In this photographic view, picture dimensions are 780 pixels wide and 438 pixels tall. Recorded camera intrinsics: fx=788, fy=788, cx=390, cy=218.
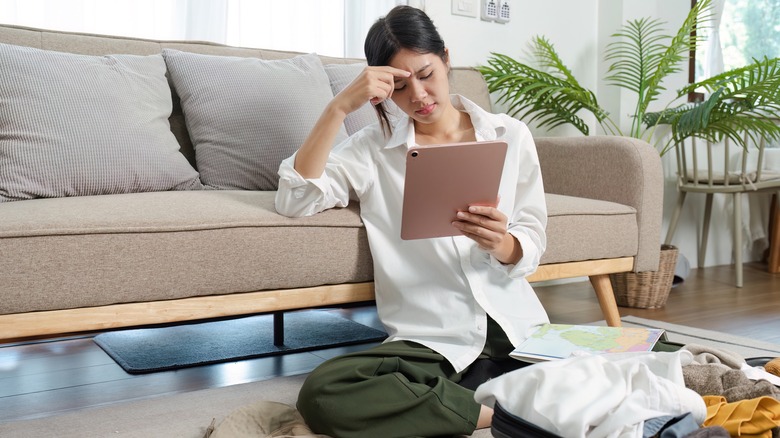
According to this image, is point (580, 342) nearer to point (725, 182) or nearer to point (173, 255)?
point (173, 255)

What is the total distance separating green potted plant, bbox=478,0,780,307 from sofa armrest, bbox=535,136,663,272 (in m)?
0.55

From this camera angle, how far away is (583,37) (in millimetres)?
3447

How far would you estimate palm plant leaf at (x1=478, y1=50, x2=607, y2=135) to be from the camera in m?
2.92

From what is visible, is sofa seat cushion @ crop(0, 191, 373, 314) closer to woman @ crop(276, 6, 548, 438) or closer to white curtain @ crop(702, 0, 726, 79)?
woman @ crop(276, 6, 548, 438)

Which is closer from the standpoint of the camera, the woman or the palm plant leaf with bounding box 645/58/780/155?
the woman

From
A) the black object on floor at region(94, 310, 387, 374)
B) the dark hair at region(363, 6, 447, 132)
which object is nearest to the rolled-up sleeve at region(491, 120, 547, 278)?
the dark hair at region(363, 6, 447, 132)

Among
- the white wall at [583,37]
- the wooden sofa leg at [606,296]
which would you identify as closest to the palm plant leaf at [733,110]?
the white wall at [583,37]

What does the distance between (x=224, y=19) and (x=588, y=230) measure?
1385mm

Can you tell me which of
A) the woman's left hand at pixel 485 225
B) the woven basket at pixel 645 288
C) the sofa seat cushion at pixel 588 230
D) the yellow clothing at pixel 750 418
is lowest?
the woven basket at pixel 645 288

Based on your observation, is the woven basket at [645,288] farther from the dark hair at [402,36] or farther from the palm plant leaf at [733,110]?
the dark hair at [402,36]

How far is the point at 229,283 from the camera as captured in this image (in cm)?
154

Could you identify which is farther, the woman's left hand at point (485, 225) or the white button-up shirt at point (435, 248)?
the white button-up shirt at point (435, 248)

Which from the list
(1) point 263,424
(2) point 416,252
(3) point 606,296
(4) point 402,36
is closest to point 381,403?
(1) point 263,424

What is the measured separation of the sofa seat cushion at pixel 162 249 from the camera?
1359mm
